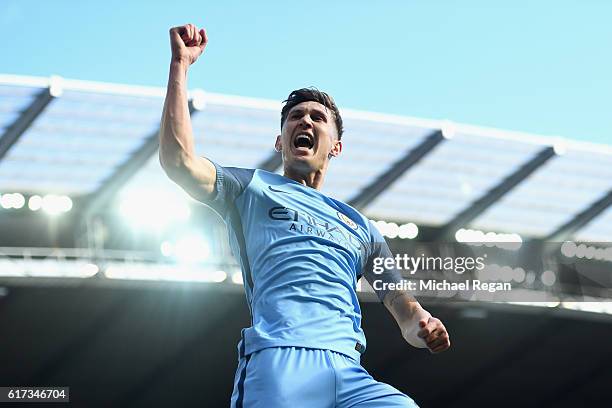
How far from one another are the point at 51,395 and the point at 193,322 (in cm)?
423

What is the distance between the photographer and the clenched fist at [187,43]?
3.38 meters

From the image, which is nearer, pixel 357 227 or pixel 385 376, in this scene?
pixel 357 227

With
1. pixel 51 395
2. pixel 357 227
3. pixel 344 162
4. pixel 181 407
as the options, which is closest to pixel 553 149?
pixel 344 162

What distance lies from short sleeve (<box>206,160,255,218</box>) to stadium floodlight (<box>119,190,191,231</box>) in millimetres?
18914

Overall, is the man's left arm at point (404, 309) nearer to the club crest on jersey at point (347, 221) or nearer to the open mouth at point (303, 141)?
the club crest on jersey at point (347, 221)

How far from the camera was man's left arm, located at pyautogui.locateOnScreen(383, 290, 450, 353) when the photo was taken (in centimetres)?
358

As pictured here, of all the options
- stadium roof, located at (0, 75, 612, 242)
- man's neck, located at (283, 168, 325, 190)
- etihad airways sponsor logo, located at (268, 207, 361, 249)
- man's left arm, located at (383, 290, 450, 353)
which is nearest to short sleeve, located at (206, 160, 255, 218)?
etihad airways sponsor logo, located at (268, 207, 361, 249)

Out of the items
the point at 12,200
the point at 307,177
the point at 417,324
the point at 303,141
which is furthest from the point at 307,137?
the point at 12,200

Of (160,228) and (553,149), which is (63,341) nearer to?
(160,228)

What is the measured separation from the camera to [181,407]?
24.8 m

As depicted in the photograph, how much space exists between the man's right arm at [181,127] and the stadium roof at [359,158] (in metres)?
15.3

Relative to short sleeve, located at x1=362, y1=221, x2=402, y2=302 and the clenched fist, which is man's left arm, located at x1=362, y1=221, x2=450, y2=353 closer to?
short sleeve, located at x1=362, y1=221, x2=402, y2=302

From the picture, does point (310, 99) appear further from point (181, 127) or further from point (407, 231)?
point (407, 231)

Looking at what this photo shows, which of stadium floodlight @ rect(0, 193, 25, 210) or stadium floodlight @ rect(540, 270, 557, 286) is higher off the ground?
stadium floodlight @ rect(0, 193, 25, 210)
